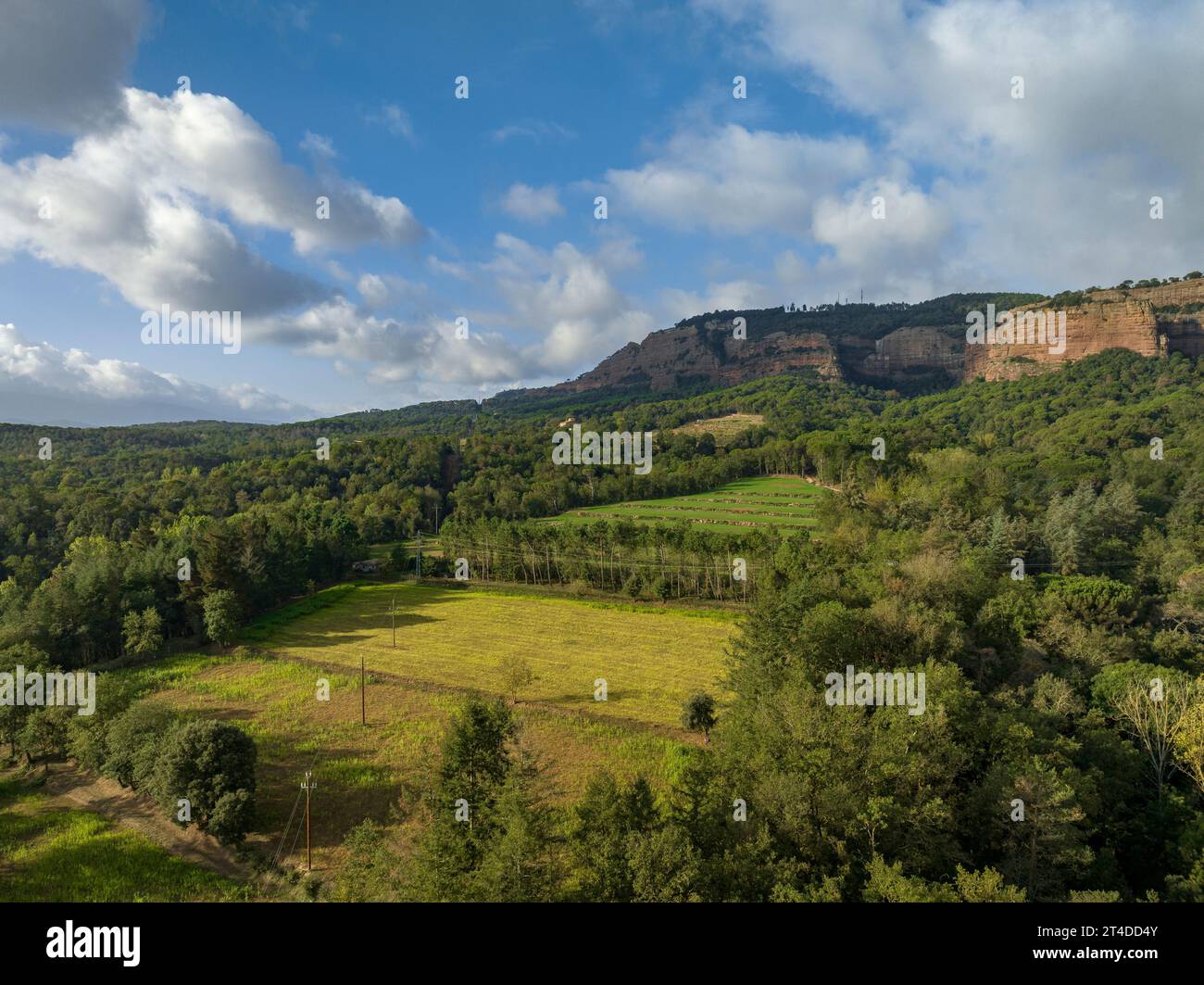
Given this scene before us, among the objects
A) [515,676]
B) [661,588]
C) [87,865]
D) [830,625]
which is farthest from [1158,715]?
[87,865]

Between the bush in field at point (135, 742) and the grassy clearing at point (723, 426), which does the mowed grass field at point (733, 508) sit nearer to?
the grassy clearing at point (723, 426)

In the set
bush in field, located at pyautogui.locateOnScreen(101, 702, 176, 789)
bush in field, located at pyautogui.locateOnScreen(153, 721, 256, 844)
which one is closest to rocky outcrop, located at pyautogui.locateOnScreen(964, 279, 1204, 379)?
bush in field, located at pyautogui.locateOnScreen(153, 721, 256, 844)

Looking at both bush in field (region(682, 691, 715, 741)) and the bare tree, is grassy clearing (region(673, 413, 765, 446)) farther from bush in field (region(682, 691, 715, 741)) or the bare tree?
the bare tree

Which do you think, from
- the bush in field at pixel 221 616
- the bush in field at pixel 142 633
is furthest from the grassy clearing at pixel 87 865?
the bush in field at pixel 142 633

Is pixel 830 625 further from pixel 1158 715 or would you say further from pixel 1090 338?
pixel 1090 338
